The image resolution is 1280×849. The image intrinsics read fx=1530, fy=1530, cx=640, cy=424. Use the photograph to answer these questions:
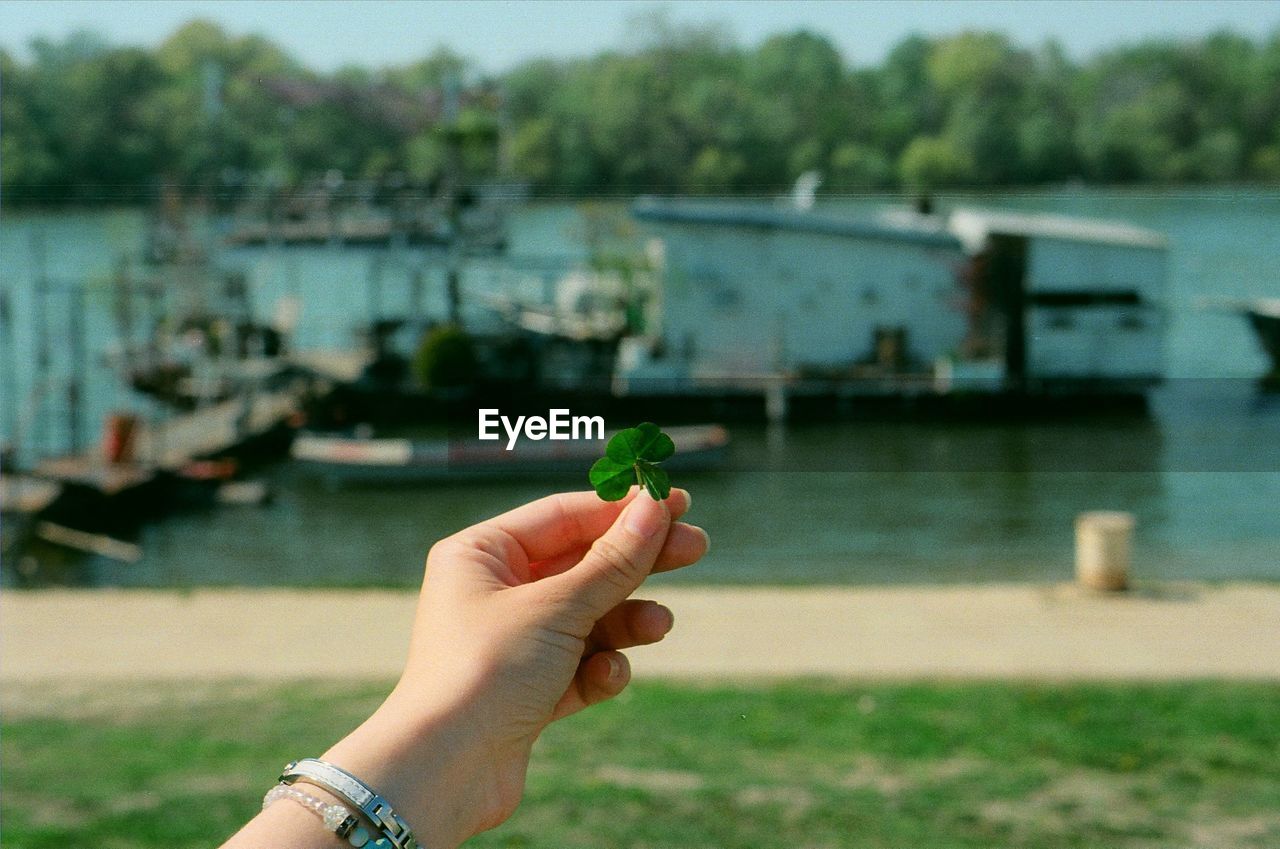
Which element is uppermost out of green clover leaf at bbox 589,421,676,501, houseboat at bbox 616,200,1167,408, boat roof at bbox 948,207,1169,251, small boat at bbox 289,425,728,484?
boat roof at bbox 948,207,1169,251

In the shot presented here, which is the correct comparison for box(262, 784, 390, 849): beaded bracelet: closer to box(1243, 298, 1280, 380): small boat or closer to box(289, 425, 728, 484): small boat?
box(289, 425, 728, 484): small boat

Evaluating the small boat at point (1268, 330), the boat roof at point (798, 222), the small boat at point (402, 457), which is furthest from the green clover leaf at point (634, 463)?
the boat roof at point (798, 222)

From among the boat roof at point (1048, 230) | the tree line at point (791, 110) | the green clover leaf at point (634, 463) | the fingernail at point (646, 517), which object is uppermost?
the tree line at point (791, 110)

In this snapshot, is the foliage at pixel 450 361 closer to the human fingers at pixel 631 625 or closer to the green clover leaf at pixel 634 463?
the human fingers at pixel 631 625

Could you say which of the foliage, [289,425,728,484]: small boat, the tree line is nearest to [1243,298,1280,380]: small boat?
[289,425,728,484]: small boat

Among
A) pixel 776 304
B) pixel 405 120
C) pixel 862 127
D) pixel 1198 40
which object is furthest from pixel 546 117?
pixel 776 304

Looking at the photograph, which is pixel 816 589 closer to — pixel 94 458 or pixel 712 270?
pixel 712 270

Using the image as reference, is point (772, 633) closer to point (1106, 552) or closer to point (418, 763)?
point (1106, 552)
